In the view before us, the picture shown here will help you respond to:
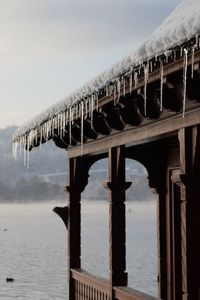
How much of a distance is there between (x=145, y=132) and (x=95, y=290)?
333cm

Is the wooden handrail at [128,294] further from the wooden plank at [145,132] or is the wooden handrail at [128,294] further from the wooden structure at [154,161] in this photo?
the wooden plank at [145,132]

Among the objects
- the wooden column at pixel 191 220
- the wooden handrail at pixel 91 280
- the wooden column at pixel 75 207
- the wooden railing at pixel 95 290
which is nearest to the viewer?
the wooden column at pixel 191 220

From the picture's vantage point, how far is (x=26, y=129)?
12484 millimetres

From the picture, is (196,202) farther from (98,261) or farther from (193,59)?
(98,261)

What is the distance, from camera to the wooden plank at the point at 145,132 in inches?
302

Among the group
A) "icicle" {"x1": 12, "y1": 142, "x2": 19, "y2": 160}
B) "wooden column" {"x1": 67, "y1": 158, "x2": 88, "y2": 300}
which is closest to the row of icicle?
"icicle" {"x1": 12, "y1": 142, "x2": 19, "y2": 160}

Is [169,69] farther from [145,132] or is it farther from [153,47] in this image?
[145,132]

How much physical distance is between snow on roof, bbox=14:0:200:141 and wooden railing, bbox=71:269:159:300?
8.39 feet

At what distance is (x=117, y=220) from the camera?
10266 millimetres

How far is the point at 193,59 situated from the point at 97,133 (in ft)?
17.1

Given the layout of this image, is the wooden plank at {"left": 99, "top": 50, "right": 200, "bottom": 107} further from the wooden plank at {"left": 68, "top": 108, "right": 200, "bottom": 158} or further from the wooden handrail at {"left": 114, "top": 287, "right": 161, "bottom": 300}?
the wooden handrail at {"left": 114, "top": 287, "right": 161, "bottom": 300}

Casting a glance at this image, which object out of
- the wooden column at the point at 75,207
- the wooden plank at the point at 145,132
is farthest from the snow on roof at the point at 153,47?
the wooden column at the point at 75,207

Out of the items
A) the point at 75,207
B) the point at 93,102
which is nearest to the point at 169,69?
the point at 93,102

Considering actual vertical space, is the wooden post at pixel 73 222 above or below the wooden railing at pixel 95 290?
above
